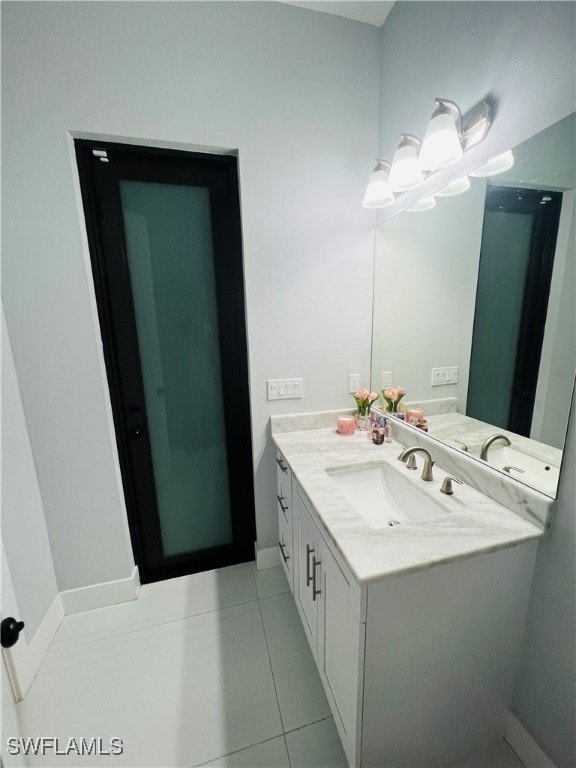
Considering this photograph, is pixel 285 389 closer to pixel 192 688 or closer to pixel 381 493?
pixel 381 493

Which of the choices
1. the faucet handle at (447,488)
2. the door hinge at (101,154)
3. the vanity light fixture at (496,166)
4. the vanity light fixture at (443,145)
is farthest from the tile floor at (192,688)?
the door hinge at (101,154)

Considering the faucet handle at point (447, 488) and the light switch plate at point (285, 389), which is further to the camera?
the light switch plate at point (285, 389)

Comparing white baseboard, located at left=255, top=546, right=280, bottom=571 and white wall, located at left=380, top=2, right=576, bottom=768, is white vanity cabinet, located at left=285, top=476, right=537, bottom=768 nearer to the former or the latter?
white wall, located at left=380, top=2, right=576, bottom=768

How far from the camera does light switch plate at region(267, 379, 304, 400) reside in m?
1.71

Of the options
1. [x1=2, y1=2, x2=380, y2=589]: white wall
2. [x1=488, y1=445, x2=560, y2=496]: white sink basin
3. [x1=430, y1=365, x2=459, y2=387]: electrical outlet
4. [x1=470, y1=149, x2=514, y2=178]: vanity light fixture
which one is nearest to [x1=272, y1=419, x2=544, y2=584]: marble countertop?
[x1=488, y1=445, x2=560, y2=496]: white sink basin

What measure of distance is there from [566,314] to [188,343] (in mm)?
1631

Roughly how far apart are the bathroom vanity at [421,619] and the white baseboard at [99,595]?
46.5 inches

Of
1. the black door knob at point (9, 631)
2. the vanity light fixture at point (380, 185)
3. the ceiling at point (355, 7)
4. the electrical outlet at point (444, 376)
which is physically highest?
the ceiling at point (355, 7)

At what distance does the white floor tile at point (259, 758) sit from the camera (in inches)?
40.9

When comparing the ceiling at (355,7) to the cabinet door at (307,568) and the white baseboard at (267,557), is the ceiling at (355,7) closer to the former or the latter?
the cabinet door at (307,568)

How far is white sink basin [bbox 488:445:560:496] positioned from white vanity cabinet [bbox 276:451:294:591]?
0.85 m

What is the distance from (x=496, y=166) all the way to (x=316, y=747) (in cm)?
218

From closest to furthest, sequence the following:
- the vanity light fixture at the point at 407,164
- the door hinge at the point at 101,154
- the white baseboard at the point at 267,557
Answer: the vanity light fixture at the point at 407,164, the door hinge at the point at 101,154, the white baseboard at the point at 267,557

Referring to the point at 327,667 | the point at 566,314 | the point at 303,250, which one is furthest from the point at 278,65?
the point at 327,667
